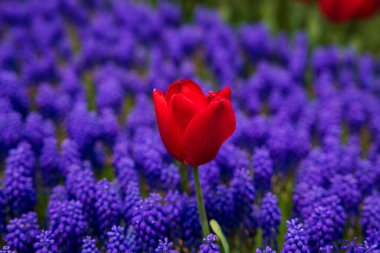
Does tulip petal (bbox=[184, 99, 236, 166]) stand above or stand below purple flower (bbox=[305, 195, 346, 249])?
above

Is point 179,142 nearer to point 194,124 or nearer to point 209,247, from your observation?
point 194,124

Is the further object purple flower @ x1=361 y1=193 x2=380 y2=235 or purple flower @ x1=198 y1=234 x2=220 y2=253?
purple flower @ x1=361 y1=193 x2=380 y2=235

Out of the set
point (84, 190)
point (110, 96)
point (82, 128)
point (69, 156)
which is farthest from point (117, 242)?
point (110, 96)

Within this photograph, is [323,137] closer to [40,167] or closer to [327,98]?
[327,98]

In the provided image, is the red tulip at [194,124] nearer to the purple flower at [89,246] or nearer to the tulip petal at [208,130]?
the tulip petal at [208,130]

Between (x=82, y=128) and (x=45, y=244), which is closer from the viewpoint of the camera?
(x=45, y=244)

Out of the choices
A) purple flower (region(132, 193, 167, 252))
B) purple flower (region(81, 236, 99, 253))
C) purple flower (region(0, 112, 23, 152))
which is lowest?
purple flower (region(81, 236, 99, 253))

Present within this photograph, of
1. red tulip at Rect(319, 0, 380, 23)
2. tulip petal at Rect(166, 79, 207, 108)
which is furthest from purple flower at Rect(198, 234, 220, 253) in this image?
red tulip at Rect(319, 0, 380, 23)

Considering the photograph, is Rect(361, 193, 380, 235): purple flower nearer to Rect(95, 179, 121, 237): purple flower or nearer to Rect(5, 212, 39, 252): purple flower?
Rect(95, 179, 121, 237): purple flower
